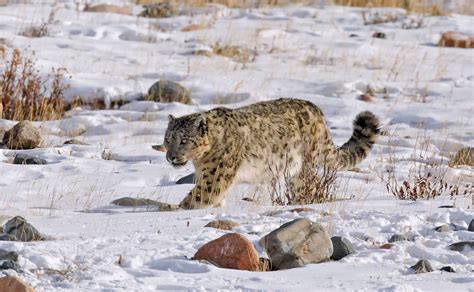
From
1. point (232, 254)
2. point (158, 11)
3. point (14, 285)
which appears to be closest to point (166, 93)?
point (158, 11)

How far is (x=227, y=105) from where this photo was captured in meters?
14.0

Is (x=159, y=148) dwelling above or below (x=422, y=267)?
below

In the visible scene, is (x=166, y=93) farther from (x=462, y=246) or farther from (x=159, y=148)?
(x=462, y=246)

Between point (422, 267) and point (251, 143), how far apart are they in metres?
3.35

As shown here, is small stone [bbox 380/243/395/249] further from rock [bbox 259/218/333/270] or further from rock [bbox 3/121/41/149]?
rock [bbox 3/121/41/149]

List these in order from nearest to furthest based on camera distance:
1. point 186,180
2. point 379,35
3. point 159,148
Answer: point 186,180
point 159,148
point 379,35

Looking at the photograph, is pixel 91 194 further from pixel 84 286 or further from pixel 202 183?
pixel 84 286

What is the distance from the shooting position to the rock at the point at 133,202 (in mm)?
8555

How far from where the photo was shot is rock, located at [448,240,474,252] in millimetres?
6550

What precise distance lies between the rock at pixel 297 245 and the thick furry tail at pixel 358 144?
11.5 ft

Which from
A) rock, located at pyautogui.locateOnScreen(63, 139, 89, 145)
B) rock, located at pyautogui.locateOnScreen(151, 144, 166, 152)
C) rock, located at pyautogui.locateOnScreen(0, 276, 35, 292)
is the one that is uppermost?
rock, located at pyautogui.locateOnScreen(0, 276, 35, 292)

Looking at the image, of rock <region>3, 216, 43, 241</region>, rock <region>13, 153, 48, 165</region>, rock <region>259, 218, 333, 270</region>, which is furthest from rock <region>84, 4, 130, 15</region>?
rock <region>259, 218, 333, 270</region>

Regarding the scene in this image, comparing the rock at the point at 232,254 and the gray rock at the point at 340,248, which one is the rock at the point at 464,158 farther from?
the rock at the point at 232,254

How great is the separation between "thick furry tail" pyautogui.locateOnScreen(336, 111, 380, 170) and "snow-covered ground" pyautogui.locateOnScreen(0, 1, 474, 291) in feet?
0.70
